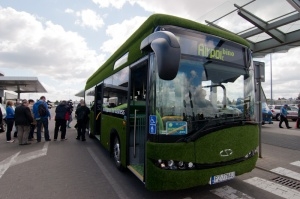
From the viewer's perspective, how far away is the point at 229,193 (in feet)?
15.5

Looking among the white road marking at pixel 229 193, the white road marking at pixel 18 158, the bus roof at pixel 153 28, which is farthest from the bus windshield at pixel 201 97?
the white road marking at pixel 18 158

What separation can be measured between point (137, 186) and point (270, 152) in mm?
5912

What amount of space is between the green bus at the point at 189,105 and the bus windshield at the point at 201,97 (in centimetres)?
2

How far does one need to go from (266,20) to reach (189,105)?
28.4ft

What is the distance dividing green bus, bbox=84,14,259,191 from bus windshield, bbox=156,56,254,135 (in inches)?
0.6

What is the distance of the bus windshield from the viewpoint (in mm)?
3898

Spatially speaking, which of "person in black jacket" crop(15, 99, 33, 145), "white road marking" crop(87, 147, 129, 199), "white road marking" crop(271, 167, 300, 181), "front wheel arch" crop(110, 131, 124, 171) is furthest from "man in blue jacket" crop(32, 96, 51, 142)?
"white road marking" crop(271, 167, 300, 181)

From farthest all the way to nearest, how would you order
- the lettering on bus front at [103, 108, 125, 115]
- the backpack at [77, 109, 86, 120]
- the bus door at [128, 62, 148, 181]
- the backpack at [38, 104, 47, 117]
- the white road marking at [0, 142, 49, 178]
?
the backpack at [77, 109, 86, 120] → the backpack at [38, 104, 47, 117] → the white road marking at [0, 142, 49, 178] → the lettering on bus front at [103, 108, 125, 115] → the bus door at [128, 62, 148, 181]

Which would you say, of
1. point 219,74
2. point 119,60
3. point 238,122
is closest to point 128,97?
point 119,60

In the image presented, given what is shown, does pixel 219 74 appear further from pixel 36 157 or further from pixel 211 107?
pixel 36 157

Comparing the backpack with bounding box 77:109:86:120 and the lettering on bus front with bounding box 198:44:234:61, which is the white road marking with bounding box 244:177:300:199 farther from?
the backpack with bounding box 77:109:86:120

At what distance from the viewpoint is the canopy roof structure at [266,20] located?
966cm

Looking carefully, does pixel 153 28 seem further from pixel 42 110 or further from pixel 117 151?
pixel 42 110

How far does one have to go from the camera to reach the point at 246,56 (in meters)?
4.85
